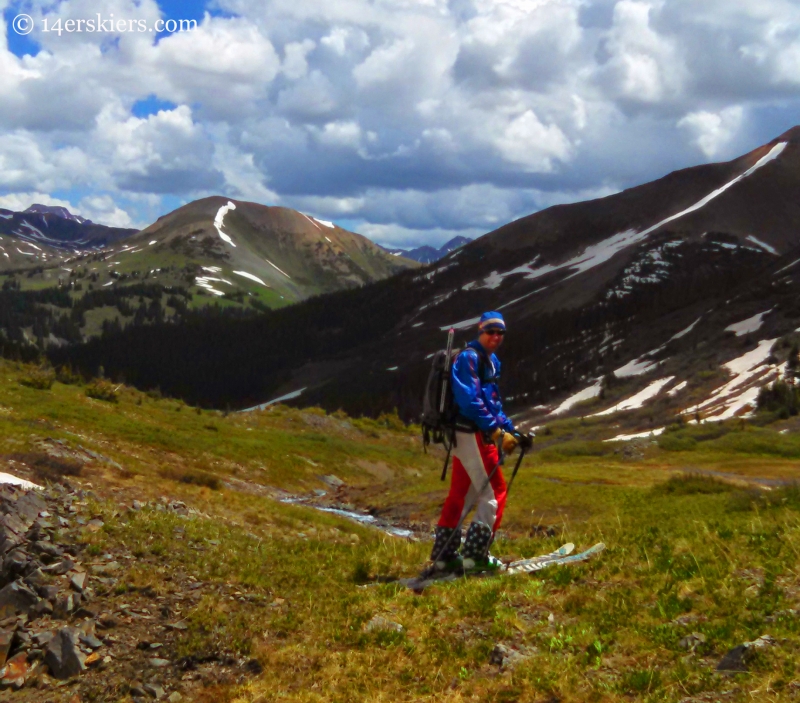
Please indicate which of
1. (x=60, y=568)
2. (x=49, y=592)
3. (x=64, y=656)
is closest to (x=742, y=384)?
(x=60, y=568)

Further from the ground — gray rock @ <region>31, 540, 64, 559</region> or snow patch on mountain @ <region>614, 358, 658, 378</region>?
gray rock @ <region>31, 540, 64, 559</region>

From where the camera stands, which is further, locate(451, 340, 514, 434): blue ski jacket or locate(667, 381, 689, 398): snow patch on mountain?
locate(667, 381, 689, 398): snow patch on mountain

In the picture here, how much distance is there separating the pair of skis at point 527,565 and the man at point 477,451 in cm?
17

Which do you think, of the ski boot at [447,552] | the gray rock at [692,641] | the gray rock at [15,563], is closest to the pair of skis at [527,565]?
the ski boot at [447,552]

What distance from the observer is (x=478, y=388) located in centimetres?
1041

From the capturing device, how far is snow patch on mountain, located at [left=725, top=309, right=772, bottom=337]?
119 metres

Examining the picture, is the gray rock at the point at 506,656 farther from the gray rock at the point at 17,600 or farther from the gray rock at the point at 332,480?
the gray rock at the point at 332,480

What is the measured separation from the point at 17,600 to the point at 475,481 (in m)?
5.79

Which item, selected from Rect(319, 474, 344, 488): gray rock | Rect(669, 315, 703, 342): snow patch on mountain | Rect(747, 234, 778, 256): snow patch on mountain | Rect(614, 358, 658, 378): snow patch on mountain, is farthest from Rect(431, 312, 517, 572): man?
Rect(747, 234, 778, 256): snow patch on mountain

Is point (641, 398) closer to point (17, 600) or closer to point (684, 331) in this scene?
point (684, 331)

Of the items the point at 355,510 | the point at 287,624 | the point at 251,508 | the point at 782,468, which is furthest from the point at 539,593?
the point at 782,468

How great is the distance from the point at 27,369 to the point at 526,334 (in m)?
125

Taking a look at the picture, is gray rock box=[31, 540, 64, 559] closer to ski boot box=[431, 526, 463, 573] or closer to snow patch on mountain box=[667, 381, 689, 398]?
ski boot box=[431, 526, 463, 573]

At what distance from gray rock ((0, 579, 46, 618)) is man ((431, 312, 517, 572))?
5087 mm
